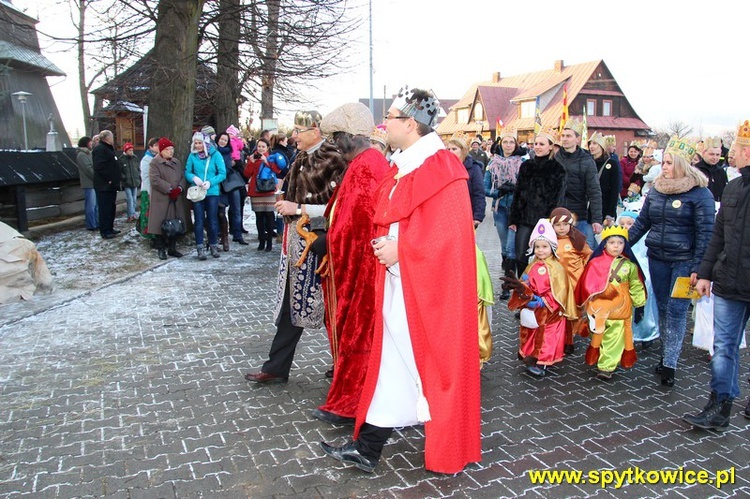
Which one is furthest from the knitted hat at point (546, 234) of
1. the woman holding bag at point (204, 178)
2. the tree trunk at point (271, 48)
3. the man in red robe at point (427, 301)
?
the tree trunk at point (271, 48)

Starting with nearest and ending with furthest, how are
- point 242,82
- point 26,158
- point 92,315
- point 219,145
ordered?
point 92,315, point 219,145, point 26,158, point 242,82

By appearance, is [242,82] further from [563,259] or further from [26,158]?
[563,259]

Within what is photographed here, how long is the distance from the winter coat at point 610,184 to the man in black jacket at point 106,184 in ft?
27.2

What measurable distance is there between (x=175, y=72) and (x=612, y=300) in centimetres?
855

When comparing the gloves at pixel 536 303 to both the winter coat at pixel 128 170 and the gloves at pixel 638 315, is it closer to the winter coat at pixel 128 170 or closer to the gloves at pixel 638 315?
the gloves at pixel 638 315

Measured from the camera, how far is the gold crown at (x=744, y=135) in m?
4.17

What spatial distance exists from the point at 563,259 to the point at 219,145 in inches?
279

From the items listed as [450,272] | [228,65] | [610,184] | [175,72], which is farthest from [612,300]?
[228,65]

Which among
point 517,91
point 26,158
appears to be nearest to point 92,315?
point 26,158

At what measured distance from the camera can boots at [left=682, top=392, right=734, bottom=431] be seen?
168 inches

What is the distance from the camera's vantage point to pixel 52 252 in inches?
406

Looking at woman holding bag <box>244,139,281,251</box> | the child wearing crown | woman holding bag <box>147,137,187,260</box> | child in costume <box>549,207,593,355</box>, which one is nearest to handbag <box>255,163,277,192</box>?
woman holding bag <box>244,139,281,251</box>

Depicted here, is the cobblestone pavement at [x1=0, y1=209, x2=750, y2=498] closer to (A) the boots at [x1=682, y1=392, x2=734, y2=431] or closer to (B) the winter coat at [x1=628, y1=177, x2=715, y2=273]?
→ (A) the boots at [x1=682, y1=392, x2=734, y2=431]

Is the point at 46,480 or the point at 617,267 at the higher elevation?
the point at 617,267
